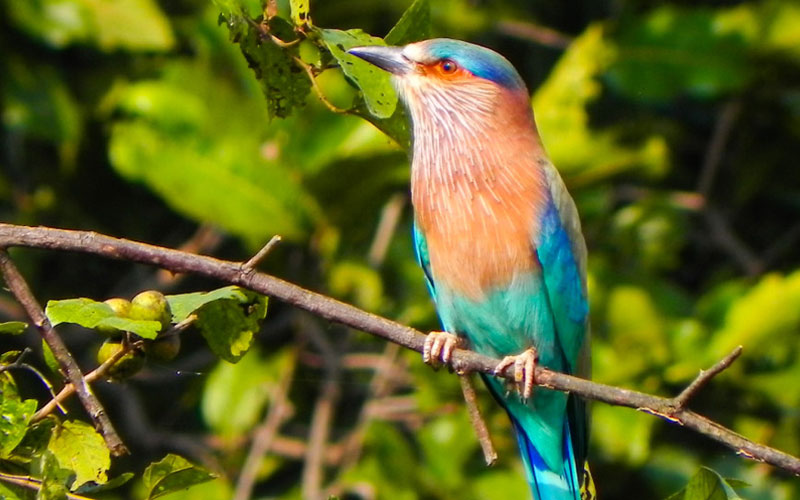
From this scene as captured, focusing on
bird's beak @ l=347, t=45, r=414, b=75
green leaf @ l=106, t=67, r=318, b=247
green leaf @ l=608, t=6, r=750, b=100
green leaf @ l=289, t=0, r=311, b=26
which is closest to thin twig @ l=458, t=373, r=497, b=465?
green leaf @ l=289, t=0, r=311, b=26

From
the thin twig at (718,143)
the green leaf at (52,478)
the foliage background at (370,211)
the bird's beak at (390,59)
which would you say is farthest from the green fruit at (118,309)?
the thin twig at (718,143)

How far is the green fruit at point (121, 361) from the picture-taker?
180cm

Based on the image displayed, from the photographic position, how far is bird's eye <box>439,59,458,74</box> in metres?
3.02

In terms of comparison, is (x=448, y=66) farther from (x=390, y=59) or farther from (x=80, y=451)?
(x=80, y=451)

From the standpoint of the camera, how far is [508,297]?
2785 millimetres

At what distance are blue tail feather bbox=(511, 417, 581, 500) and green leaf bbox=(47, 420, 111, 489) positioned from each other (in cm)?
156

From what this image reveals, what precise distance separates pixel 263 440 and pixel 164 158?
969mm

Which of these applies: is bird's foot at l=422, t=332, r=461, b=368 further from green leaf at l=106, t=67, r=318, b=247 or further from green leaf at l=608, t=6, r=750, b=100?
green leaf at l=608, t=6, r=750, b=100

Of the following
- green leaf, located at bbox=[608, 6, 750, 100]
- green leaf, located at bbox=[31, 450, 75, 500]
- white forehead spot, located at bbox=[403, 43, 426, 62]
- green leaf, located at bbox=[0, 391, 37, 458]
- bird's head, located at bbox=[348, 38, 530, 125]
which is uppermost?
green leaf, located at bbox=[608, 6, 750, 100]

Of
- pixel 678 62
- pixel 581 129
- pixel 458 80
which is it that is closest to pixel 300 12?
pixel 458 80

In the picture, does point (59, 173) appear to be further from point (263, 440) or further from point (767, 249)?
point (767, 249)

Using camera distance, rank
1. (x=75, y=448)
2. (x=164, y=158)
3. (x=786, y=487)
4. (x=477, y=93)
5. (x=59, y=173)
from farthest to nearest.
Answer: (x=59, y=173)
(x=786, y=487)
(x=164, y=158)
(x=477, y=93)
(x=75, y=448)

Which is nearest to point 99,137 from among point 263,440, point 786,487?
point 263,440

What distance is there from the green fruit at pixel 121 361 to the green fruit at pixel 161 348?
0.02m
